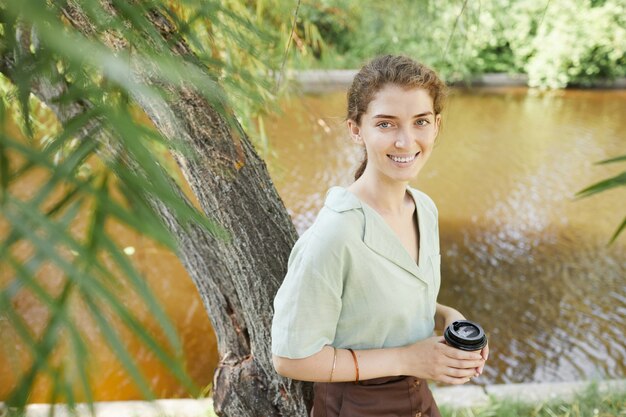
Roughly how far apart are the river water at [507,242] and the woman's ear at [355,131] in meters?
0.53

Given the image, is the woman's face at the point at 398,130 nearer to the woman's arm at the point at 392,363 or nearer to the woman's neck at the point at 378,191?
the woman's neck at the point at 378,191

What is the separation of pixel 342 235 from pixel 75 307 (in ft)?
2.23

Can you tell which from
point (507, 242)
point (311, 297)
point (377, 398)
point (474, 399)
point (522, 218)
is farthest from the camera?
point (522, 218)

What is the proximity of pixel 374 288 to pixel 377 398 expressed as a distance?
0.72ft

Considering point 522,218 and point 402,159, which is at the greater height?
point 402,159

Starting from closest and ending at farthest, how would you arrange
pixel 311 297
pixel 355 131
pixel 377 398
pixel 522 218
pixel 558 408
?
pixel 311 297, pixel 377 398, pixel 355 131, pixel 558 408, pixel 522 218

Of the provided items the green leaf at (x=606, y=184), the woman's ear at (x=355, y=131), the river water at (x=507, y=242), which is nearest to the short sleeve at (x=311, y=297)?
the woman's ear at (x=355, y=131)

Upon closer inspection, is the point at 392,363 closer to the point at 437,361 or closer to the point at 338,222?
the point at 437,361

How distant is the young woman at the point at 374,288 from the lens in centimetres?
95

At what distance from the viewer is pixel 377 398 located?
3.43 feet

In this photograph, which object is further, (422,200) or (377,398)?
(422,200)

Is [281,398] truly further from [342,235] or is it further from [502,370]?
[502,370]

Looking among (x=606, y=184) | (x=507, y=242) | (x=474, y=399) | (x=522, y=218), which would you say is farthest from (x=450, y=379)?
(x=522, y=218)

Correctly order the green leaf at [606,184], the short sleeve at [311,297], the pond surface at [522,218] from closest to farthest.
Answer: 1. the green leaf at [606,184]
2. the short sleeve at [311,297]
3. the pond surface at [522,218]
